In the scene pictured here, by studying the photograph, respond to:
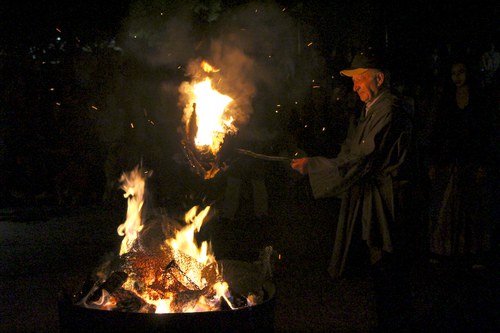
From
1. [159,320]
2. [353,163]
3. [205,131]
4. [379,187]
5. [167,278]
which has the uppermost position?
[205,131]

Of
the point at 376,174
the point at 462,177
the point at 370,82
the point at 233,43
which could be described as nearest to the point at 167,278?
the point at 376,174

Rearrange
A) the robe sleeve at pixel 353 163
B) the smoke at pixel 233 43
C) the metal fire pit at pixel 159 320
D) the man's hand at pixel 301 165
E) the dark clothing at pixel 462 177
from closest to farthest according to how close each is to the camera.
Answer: the metal fire pit at pixel 159 320 → the robe sleeve at pixel 353 163 → the man's hand at pixel 301 165 → the dark clothing at pixel 462 177 → the smoke at pixel 233 43

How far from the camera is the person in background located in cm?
667

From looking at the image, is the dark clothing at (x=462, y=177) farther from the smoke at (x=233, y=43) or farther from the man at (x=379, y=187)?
the smoke at (x=233, y=43)

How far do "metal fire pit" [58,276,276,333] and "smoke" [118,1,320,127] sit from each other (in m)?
6.22

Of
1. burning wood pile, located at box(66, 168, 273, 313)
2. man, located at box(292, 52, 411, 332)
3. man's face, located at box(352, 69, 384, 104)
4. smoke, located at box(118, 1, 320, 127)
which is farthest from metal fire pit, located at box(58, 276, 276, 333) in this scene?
smoke, located at box(118, 1, 320, 127)

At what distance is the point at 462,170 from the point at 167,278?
13.8 ft

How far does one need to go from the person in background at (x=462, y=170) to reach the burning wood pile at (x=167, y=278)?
318 centimetres

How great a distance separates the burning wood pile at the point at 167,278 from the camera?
3.70m

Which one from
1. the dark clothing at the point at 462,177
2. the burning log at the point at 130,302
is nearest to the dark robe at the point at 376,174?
the burning log at the point at 130,302

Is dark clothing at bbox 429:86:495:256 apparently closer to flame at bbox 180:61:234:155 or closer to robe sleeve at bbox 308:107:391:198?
robe sleeve at bbox 308:107:391:198

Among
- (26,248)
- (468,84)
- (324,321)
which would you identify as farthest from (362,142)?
(26,248)

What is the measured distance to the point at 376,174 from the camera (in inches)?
167

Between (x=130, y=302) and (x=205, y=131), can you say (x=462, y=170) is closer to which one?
(x=205, y=131)
